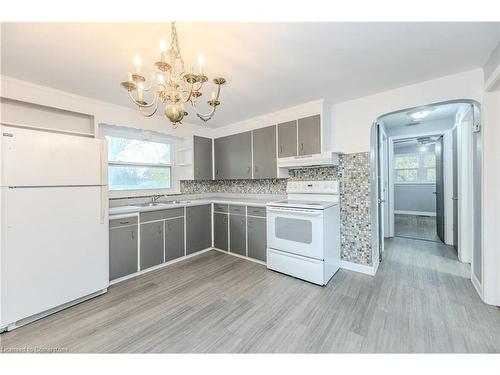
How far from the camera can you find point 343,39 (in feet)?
5.37

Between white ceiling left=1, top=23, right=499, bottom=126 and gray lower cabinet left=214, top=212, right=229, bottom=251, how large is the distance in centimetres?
212

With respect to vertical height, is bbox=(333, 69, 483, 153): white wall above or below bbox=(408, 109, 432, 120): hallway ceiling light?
below

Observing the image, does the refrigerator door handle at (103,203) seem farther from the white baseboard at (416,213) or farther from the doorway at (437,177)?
the white baseboard at (416,213)

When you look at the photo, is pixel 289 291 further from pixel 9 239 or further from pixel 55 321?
pixel 9 239

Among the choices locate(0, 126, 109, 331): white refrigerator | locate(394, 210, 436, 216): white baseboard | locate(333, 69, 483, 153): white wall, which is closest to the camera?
locate(0, 126, 109, 331): white refrigerator

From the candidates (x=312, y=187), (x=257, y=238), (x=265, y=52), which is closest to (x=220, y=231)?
(x=257, y=238)

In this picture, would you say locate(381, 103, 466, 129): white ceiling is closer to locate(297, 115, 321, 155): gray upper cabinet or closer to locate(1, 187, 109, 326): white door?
locate(297, 115, 321, 155): gray upper cabinet

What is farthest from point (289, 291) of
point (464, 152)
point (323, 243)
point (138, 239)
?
point (464, 152)

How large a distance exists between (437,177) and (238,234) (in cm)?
455

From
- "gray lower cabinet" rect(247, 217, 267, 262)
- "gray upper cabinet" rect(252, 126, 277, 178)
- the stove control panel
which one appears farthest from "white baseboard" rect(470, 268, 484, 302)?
"gray upper cabinet" rect(252, 126, 277, 178)

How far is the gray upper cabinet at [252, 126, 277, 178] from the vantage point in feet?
11.2

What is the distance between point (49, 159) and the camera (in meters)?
1.95

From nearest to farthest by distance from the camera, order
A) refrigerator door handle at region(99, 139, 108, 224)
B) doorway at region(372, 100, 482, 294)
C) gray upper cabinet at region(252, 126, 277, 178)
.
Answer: refrigerator door handle at region(99, 139, 108, 224)
doorway at region(372, 100, 482, 294)
gray upper cabinet at region(252, 126, 277, 178)

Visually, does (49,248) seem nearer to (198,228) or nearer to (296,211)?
(198,228)
